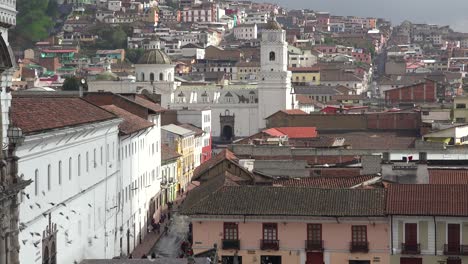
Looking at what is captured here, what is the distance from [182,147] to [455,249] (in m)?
41.0

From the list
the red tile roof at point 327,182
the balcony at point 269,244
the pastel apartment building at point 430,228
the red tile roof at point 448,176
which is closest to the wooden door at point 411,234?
the pastel apartment building at point 430,228

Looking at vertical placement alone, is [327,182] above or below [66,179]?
below

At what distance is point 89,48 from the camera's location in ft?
577

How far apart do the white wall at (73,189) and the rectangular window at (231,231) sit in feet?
13.1

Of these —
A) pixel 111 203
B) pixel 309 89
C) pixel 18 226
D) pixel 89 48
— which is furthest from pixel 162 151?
pixel 89 48

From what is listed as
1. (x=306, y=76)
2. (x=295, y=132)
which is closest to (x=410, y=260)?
(x=295, y=132)

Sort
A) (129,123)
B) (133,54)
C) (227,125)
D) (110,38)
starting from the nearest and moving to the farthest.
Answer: (129,123) → (227,125) → (133,54) → (110,38)

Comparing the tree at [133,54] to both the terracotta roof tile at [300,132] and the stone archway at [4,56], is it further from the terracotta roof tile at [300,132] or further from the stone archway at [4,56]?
the stone archway at [4,56]

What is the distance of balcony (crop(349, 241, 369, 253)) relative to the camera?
109 ft

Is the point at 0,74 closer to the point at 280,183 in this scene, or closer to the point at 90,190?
the point at 90,190

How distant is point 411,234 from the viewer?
106 ft

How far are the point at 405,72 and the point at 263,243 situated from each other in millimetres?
149521

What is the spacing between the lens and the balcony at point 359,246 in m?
33.1

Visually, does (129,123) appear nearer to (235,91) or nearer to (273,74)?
(273,74)
